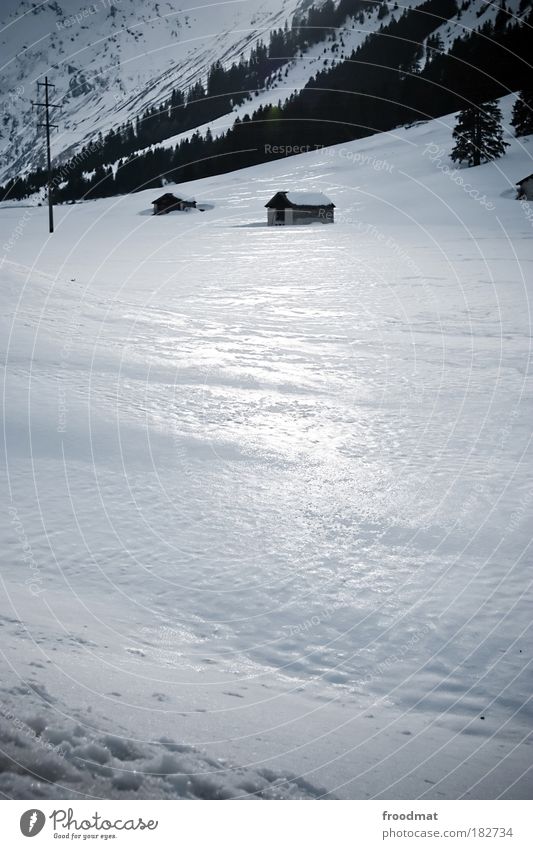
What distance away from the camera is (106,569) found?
15.8ft

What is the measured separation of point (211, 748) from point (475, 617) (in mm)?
2369

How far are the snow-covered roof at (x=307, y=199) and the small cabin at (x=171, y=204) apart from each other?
1376 cm

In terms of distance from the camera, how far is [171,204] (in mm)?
62750

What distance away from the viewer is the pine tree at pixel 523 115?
60.0 m

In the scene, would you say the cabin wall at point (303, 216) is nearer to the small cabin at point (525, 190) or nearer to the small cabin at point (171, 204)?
the small cabin at point (525, 190)

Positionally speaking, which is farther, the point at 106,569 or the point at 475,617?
the point at 106,569

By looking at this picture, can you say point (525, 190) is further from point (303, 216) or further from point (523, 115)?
point (523, 115)

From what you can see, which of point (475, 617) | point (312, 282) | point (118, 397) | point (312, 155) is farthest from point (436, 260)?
point (312, 155)

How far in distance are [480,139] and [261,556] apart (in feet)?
208

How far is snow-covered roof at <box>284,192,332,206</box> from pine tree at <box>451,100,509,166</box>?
51.5 ft

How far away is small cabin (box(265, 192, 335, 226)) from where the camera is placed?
50.7 metres

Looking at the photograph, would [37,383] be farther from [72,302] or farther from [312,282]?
[312,282]
